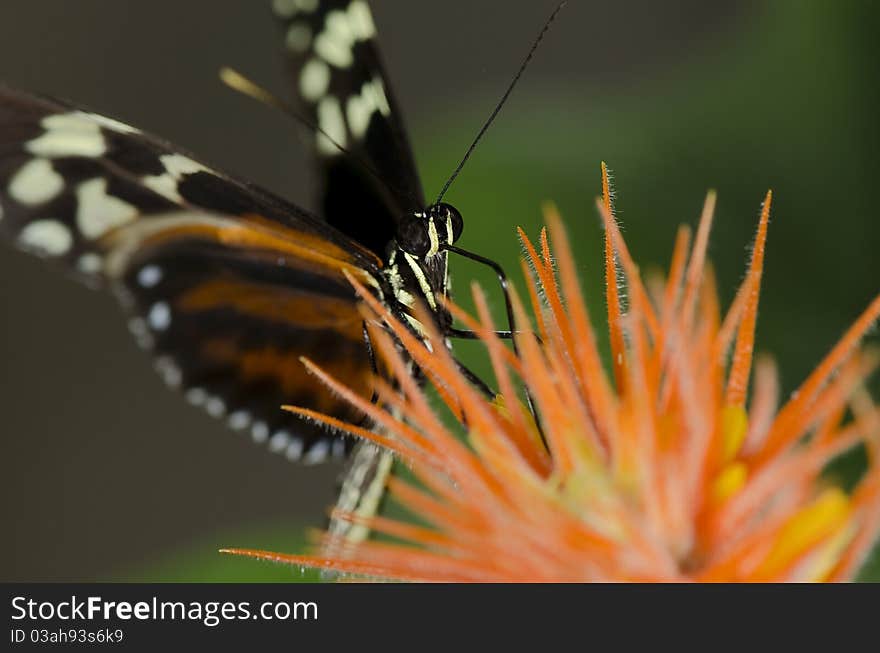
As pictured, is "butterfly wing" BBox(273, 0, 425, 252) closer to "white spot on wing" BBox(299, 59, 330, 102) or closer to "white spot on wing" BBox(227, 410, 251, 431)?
"white spot on wing" BBox(299, 59, 330, 102)

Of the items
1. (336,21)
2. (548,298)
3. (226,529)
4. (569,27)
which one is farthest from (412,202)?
(226,529)

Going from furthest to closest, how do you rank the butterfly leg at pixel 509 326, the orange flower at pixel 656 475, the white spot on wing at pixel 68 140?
the white spot on wing at pixel 68 140 < the butterfly leg at pixel 509 326 < the orange flower at pixel 656 475

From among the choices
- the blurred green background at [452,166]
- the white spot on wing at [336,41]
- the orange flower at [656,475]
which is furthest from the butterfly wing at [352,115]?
the orange flower at [656,475]

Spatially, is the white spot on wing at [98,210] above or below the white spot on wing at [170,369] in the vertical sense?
above

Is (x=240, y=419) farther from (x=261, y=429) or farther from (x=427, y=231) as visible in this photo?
(x=427, y=231)

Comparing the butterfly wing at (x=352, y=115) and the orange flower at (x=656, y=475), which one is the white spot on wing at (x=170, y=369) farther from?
the orange flower at (x=656, y=475)

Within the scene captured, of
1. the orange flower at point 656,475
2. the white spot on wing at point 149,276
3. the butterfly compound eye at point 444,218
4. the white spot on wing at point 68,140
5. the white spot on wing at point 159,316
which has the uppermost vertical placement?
the white spot on wing at point 68,140

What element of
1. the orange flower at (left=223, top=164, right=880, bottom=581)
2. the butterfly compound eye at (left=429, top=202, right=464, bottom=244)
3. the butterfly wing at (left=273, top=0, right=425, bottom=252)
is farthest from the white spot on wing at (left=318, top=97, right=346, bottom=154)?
the orange flower at (left=223, top=164, right=880, bottom=581)

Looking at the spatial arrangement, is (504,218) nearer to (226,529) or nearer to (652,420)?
(652,420)
